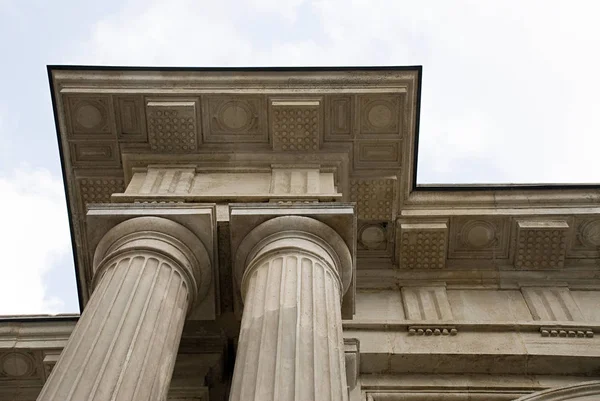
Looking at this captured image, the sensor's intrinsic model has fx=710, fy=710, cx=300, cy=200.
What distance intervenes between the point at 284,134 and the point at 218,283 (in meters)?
3.92

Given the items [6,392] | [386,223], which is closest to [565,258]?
[386,223]

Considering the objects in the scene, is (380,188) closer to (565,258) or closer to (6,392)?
(565,258)

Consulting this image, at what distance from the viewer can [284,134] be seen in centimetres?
1287

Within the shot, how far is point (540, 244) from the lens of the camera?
12859mm

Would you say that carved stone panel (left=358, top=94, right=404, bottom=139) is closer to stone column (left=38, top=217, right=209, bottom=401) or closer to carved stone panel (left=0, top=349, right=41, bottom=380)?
stone column (left=38, top=217, right=209, bottom=401)

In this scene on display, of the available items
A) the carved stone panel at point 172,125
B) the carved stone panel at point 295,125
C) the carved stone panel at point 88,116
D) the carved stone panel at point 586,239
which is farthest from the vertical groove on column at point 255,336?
the carved stone panel at point 586,239

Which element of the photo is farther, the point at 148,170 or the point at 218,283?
the point at 148,170

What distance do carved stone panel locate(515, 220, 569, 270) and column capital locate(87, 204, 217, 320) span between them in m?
6.06

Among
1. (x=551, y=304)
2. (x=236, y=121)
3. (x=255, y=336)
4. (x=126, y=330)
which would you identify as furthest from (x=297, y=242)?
(x=551, y=304)

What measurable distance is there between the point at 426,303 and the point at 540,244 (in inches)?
99.4

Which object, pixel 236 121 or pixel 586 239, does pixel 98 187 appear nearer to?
pixel 236 121

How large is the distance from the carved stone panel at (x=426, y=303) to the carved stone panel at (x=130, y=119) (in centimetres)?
552

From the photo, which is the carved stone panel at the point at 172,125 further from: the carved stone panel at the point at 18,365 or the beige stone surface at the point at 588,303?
the beige stone surface at the point at 588,303

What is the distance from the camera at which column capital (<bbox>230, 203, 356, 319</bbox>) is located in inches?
371
